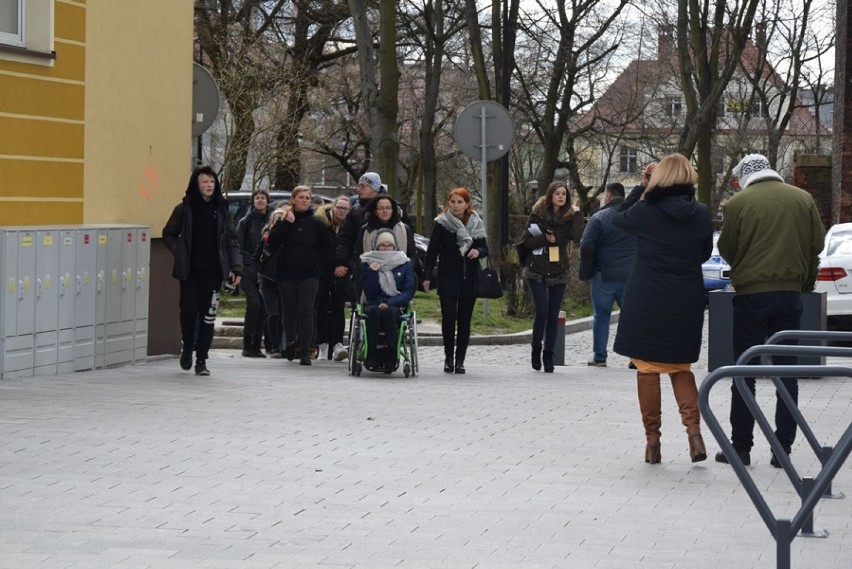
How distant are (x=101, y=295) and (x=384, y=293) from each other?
→ 260 centimetres

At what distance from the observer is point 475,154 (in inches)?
805

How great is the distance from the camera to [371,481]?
8234 mm

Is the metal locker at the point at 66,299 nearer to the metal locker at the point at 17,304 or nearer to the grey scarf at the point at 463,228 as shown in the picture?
the metal locker at the point at 17,304

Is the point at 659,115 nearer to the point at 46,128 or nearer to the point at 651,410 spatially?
the point at 46,128

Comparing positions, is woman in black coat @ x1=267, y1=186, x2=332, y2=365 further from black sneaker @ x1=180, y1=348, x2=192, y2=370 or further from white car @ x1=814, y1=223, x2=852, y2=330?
white car @ x1=814, y1=223, x2=852, y2=330

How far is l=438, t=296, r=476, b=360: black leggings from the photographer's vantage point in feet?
48.2

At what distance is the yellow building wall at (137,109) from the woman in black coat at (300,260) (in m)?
1.47

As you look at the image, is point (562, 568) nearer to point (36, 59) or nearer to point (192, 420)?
point (192, 420)

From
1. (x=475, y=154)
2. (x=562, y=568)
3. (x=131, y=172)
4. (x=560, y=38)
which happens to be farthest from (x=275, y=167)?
(x=562, y=568)

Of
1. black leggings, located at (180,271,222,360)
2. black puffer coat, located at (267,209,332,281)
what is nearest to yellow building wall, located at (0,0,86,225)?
black leggings, located at (180,271,222,360)

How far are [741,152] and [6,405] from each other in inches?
2250

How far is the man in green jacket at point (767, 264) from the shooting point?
894cm

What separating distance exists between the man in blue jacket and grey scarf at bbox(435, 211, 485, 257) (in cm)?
142

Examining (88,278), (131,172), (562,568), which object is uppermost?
(131,172)
